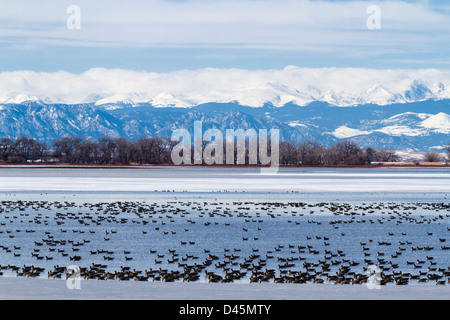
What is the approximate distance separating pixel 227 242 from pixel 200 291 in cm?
1196

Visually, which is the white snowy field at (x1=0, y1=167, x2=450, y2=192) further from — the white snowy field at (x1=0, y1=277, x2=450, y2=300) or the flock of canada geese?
the white snowy field at (x1=0, y1=277, x2=450, y2=300)

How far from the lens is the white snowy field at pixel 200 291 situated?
64.3 feet

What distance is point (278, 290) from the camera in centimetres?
2075

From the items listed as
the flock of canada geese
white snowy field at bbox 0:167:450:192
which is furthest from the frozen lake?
white snowy field at bbox 0:167:450:192

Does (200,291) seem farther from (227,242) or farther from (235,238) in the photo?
(235,238)

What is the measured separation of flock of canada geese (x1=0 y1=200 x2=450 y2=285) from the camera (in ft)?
78.0

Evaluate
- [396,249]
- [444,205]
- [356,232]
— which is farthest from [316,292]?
[444,205]

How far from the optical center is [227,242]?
3250 cm

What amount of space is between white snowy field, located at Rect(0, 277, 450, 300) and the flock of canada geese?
0.90 metres

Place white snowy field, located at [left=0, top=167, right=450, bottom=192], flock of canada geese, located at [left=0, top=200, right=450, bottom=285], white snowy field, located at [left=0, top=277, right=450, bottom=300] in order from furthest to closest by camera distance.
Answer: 1. white snowy field, located at [left=0, top=167, right=450, bottom=192]
2. flock of canada geese, located at [left=0, top=200, right=450, bottom=285]
3. white snowy field, located at [left=0, top=277, right=450, bottom=300]

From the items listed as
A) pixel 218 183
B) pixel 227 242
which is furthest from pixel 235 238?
pixel 218 183

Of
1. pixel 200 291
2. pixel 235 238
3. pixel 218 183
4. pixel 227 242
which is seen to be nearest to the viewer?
pixel 200 291

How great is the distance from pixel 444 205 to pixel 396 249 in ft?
78.3
